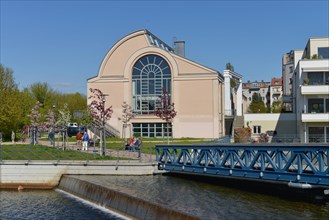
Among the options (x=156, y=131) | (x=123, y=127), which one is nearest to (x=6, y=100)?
(x=123, y=127)

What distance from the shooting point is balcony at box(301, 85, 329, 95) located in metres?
41.4

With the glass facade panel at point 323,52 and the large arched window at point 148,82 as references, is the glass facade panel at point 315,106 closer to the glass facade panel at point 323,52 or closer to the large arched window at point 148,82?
the glass facade panel at point 323,52

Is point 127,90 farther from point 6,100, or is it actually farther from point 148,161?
point 148,161

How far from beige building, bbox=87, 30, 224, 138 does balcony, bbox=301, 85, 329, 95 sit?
12291mm

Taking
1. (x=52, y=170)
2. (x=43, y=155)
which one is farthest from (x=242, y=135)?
(x=52, y=170)

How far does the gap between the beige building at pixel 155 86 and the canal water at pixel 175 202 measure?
28.6 meters

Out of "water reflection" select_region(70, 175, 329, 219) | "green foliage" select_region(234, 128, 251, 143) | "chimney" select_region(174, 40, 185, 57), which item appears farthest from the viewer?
"chimney" select_region(174, 40, 185, 57)

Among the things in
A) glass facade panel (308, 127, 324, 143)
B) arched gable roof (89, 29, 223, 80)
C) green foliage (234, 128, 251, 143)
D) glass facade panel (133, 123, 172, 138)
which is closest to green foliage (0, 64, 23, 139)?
arched gable roof (89, 29, 223, 80)

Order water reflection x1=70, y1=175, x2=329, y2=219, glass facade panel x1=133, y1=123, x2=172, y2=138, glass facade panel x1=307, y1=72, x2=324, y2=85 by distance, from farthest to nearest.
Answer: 1. glass facade panel x1=133, y1=123, x2=172, y2=138
2. glass facade panel x1=307, y1=72, x2=324, y2=85
3. water reflection x1=70, y1=175, x2=329, y2=219

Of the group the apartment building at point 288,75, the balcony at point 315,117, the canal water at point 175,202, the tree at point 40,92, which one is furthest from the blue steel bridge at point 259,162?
the tree at point 40,92

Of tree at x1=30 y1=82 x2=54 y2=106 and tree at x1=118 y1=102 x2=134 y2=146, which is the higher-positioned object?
tree at x1=30 y1=82 x2=54 y2=106

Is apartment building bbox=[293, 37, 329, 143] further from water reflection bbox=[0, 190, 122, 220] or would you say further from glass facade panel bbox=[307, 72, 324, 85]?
water reflection bbox=[0, 190, 122, 220]

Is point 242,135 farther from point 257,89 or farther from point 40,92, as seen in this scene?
point 257,89

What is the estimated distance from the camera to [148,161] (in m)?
25.8
